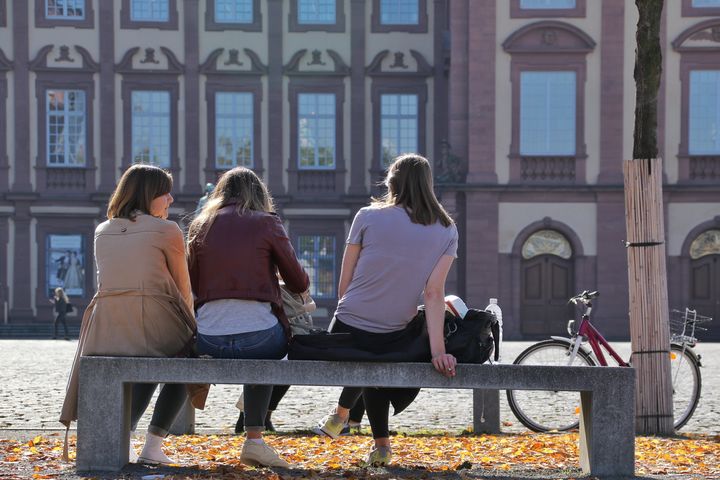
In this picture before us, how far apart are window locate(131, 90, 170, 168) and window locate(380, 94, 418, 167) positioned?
592cm

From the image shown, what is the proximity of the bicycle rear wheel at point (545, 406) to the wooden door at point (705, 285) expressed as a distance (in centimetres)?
Answer: 2323

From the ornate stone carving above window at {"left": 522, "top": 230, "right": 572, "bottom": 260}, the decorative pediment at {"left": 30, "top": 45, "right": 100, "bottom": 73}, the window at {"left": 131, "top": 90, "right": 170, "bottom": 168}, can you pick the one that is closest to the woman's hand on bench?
the ornate stone carving above window at {"left": 522, "top": 230, "right": 572, "bottom": 260}

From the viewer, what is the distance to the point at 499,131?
32188 mm

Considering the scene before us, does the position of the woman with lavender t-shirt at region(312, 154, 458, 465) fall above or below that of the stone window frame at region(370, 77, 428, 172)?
below

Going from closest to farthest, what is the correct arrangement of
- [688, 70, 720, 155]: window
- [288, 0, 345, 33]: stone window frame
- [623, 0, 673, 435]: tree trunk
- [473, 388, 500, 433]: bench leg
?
1. [623, 0, 673, 435]: tree trunk
2. [473, 388, 500, 433]: bench leg
3. [688, 70, 720, 155]: window
4. [288, 0, 345, 33]: stone window frame

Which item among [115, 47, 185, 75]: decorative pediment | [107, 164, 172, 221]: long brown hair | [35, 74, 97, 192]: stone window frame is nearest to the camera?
[107, 164, 172, 221]: long brown hair

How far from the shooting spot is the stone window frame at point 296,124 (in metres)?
35.5

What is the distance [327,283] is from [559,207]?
7190mm

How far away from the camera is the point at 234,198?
6559 millimetres

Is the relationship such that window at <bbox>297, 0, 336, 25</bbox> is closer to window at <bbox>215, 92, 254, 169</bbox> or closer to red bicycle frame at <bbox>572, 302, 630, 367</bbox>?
window at <bbox>215, 92, 254, 169</bbox>

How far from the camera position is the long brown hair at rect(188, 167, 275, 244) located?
6516 millimetres

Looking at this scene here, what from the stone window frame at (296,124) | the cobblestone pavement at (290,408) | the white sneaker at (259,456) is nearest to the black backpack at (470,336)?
the white sneaker at (259,456)

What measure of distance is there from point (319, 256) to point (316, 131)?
11.3 ft

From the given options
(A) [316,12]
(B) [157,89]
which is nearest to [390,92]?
(A) [316,12]
